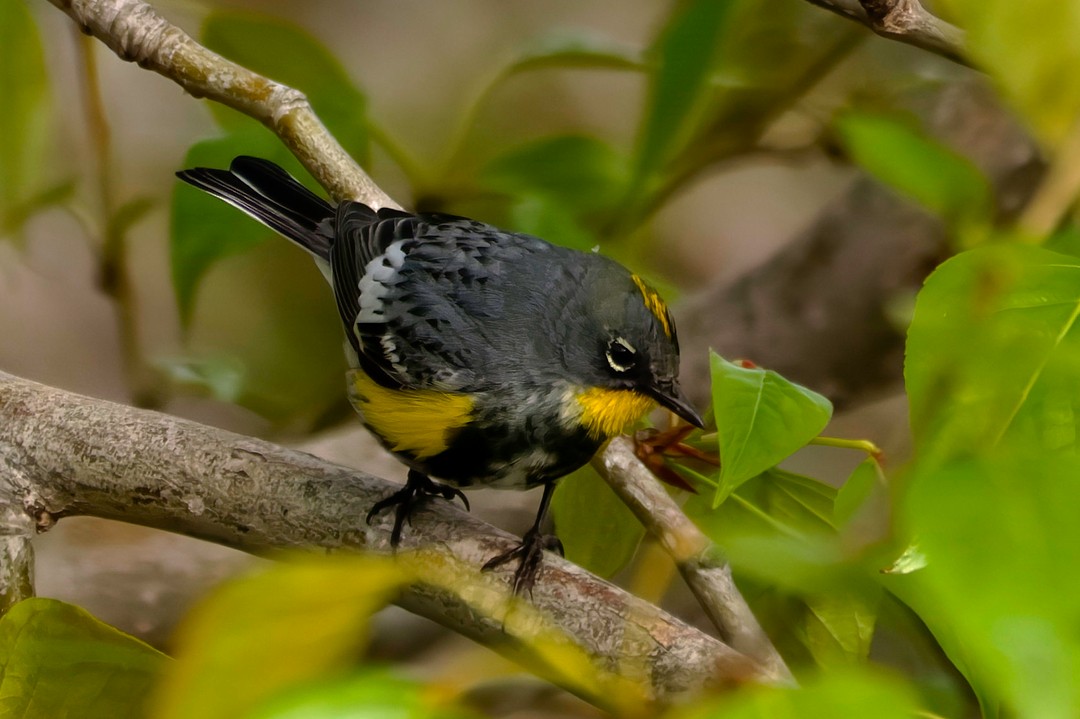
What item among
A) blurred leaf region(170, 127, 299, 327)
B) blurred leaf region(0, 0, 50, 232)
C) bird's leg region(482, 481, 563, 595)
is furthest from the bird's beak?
blurred leaf region(0, 0, 50, 232)

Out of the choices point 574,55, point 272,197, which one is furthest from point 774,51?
point 272,197

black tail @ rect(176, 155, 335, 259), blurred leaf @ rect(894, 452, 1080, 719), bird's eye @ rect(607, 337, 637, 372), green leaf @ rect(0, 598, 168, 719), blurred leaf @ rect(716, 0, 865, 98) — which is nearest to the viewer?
blurred leaf @ rect(894, 452, 1080, 719)

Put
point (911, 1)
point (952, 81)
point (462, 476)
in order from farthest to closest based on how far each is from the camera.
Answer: point (952, 81) < point (462, 476) < point (911, 1)

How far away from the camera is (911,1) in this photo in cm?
55

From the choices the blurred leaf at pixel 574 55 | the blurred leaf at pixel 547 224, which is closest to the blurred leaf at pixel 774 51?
the blurred leaf at pixel 574 55

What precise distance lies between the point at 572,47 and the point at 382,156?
0.81 meters

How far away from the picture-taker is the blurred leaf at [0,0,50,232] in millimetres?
958

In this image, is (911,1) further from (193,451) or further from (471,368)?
(193,451)

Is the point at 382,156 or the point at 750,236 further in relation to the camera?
the point at 750,236

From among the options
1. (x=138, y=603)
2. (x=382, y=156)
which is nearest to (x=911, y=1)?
(x=138, y=603)

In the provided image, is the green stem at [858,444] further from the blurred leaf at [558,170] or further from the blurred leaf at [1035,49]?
the blurred leaf at [558,170]

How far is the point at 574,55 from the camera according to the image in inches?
47.3

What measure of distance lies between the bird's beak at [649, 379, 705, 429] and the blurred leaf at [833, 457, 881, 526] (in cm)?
21

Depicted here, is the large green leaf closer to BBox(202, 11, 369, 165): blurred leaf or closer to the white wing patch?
the white wing patch
